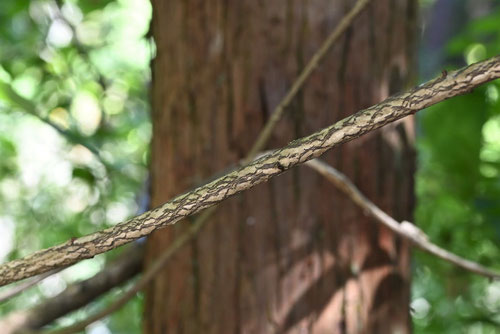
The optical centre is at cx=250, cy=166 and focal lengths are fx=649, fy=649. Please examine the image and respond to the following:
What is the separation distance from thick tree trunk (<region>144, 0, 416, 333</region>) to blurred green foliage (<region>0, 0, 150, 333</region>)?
0.23 meters

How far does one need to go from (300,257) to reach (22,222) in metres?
2.24

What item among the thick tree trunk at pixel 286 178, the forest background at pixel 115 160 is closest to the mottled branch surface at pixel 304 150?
the thick tree trunk at pixel 286 178

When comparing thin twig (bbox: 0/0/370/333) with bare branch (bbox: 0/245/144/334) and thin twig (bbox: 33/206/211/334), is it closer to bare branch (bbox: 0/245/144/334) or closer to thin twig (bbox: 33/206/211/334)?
thin twig (bbox: 33/206/211/334)

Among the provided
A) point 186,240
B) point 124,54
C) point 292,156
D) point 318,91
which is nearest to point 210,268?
point 186,240

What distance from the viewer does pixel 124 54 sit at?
151 inches

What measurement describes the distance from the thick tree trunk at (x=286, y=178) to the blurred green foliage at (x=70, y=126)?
226 millimetres

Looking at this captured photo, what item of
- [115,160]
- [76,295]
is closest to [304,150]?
[76,295]

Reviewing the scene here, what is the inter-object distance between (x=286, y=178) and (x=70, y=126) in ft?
2.13

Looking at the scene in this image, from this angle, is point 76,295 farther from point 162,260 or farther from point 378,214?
point 378,214

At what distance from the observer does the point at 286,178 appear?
3.38ft

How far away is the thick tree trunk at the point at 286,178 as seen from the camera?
40.3 inches

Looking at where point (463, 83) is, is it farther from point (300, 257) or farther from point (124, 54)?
point (124, 54)

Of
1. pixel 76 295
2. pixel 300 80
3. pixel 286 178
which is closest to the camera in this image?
pixel 300 80

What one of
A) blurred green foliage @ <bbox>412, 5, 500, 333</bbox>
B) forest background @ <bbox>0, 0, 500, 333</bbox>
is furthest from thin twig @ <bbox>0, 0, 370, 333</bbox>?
blurred green foliage @ <bbox>412, 5, 500, 333</bbox>
